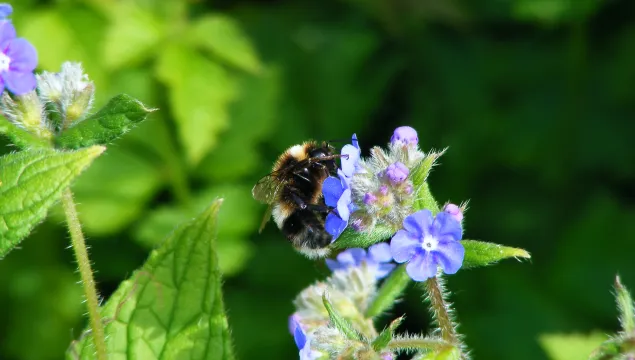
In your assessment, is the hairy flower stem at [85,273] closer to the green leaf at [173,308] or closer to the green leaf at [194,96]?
the green leaf at [173,308]

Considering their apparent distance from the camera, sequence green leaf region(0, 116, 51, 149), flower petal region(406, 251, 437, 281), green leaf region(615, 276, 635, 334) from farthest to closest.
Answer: green leaf region(0, 116, 51, 149), flower petal region(406, 251, 437, 281), green leaf region(615, 276, 635, 334)

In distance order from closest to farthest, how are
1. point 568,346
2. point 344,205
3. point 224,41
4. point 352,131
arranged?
point 344,205
point 568,346
point 224,41
point 352,131

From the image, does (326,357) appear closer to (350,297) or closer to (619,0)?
(350,297)

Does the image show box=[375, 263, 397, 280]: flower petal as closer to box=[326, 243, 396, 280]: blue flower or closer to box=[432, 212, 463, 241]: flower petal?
box=[326, 243, 396, 280]: blue flower

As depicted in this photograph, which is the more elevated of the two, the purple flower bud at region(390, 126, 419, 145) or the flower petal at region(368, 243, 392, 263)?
the purple flower bud at region(390, 126, 419, 145)

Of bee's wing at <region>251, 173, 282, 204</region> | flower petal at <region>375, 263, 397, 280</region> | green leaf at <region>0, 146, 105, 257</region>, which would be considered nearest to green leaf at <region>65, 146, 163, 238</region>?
bee's wing at <region>251, 173, 282, 204</region>

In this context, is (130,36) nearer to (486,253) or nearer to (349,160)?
(349,160)

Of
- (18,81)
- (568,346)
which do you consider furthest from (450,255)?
(568,346)
